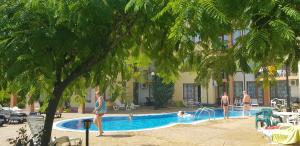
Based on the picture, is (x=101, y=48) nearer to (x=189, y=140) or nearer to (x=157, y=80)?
(x=189, y=140)

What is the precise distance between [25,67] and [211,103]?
33.5 meters

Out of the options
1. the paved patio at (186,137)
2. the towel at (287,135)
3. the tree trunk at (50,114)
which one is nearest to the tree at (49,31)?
the tree trunk at (50,114)

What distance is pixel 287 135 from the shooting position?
1150 centimetres

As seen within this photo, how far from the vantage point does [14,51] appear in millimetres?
5301

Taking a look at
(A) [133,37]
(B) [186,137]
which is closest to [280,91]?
(B) [186,137]

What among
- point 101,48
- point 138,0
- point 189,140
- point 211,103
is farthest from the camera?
point 211,103

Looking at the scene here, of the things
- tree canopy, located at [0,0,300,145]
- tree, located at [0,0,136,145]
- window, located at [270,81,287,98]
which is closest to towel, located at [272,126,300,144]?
tree canopy, located at [0,0,300,145]

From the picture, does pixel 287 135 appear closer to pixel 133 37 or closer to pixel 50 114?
pixel 133 37

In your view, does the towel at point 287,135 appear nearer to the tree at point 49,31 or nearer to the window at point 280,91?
the tree at point 49,31

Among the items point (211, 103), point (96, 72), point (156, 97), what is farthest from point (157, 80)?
point (96, 72)

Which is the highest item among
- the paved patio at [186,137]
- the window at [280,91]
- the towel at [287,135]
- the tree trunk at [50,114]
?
the window at [280,91]

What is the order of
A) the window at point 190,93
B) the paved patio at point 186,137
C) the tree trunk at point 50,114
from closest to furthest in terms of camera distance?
the tree trunk at point 50,114, the paved patio at point 186,137, the window at point 190,93

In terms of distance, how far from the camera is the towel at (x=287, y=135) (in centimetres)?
1134

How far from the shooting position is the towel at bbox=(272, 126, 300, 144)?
11336mm
